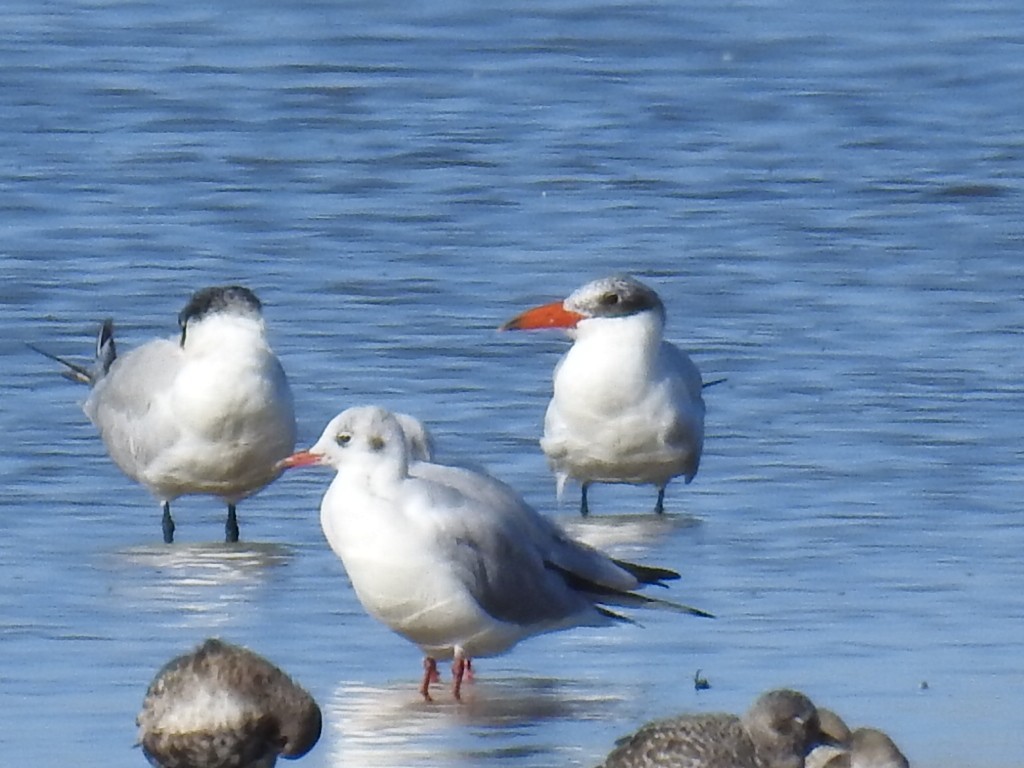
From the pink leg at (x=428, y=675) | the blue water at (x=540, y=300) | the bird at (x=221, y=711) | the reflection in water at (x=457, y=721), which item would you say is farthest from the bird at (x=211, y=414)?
the bird at (x=221, y=711)

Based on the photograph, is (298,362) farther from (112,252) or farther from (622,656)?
(622,656)

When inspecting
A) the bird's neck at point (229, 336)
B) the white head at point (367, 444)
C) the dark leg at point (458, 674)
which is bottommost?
the dark leg at point (458, 674)

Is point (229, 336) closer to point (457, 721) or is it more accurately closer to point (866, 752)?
point (457, 721)

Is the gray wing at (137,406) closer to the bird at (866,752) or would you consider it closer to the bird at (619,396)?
the bird at (619,396)

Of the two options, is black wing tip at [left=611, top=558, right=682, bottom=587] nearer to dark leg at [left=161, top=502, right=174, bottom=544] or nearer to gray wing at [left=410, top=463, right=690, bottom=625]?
gray wing at [left=410, top=463, right=690, bottom=625]

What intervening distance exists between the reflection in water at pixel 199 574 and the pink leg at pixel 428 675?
74 centimetres

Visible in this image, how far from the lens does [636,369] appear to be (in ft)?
37.8

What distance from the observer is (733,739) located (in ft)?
21.5

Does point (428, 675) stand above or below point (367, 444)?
below

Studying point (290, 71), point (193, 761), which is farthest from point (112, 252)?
point (193, 761)

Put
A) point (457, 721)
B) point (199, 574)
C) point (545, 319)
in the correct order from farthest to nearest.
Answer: point (545, 319) → point (199, 574) → point (457, 721)

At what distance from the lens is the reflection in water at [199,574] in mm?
9336

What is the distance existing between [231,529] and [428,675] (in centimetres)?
222

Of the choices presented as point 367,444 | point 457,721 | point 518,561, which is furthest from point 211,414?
point 457,721
